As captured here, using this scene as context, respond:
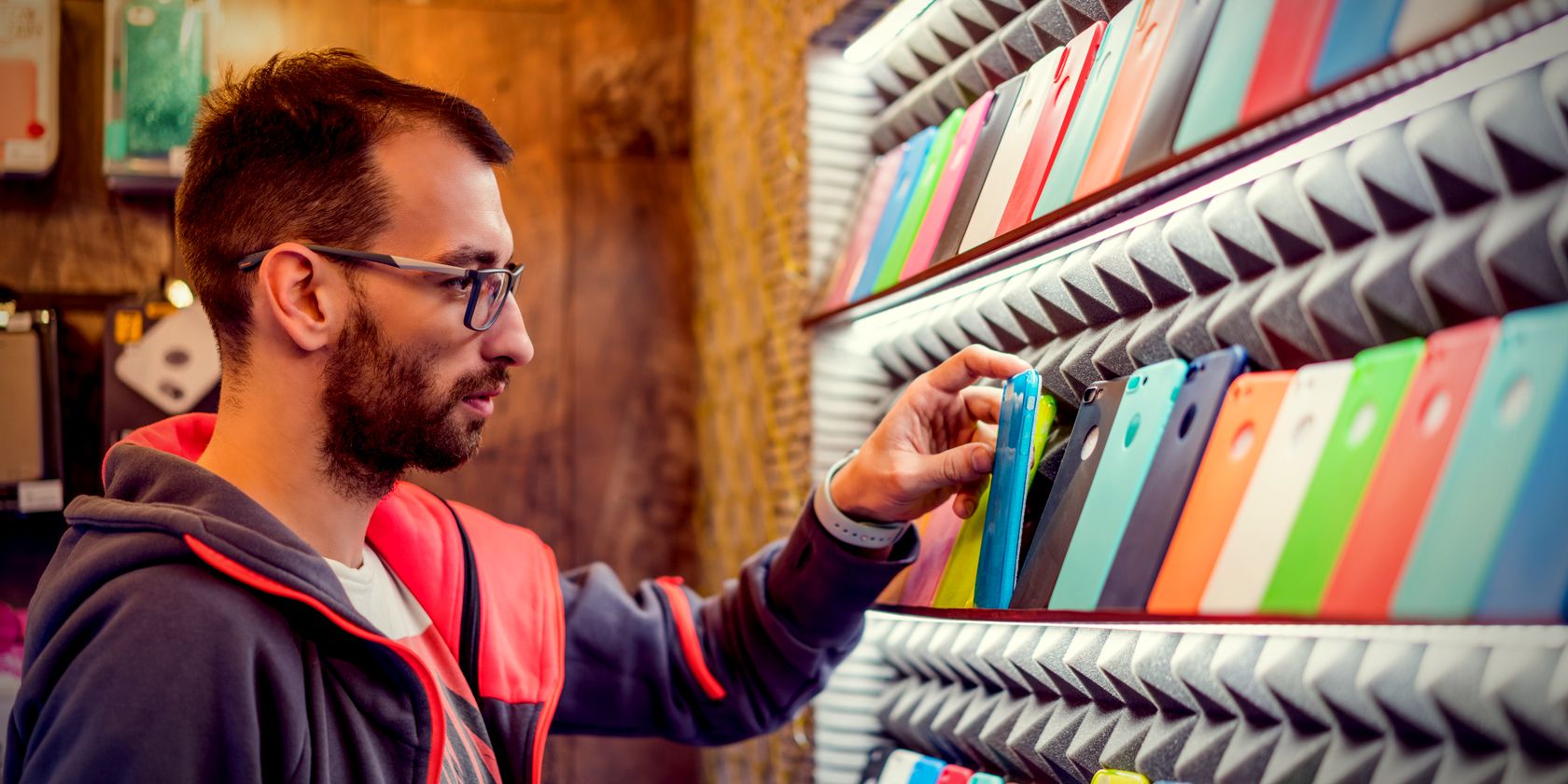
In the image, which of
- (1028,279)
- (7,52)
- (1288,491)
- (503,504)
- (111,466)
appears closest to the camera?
(1288,491)

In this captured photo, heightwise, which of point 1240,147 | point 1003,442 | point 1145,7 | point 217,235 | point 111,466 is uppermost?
point 1145,7

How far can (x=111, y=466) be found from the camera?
1.60 meters

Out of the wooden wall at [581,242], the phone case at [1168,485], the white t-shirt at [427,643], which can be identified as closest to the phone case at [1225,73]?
the phone case at [1168,485]

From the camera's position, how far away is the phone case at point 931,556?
67.8 inches

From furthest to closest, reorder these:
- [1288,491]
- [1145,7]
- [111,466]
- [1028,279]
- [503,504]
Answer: [503,504], [1028,279], [111,466], [1145,7], [1288,491]

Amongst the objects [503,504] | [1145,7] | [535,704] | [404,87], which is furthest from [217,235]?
[503,504]

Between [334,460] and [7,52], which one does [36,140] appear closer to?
[7,52]

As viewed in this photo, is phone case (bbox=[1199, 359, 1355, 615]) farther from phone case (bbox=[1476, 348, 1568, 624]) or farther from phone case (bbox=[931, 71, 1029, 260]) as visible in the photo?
phone case (bbox=[931, 71, 1029, 260])

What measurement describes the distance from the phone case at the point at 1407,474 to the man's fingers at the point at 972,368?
54 centimetres

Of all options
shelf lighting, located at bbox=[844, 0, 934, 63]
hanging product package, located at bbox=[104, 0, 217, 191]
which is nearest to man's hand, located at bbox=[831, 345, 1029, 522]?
shelf lighting, located at bbox=[844, 0, 934, 63]

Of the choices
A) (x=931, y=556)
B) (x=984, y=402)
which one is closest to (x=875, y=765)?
(x=931, y=556)

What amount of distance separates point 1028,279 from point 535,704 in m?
0.94

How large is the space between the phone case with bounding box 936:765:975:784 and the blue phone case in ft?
1.10

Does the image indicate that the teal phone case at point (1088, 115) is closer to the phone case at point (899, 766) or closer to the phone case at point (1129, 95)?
the phone case at point (1129, 95)
